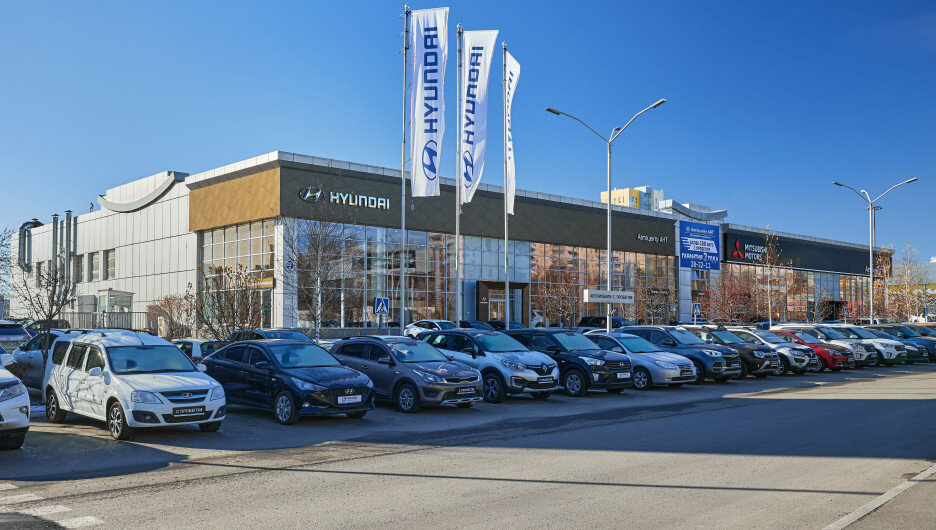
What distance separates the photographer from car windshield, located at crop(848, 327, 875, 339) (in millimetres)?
31641

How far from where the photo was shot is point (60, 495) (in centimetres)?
802

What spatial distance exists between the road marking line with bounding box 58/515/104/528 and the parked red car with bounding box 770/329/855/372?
2547 centimetres

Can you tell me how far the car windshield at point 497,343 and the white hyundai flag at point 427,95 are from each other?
9748 mm

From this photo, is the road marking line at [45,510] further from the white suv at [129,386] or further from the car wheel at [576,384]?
the car wheel at [576,384]

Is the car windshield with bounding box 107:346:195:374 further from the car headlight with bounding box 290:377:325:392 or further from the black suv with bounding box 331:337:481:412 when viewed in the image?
the black suv with bounding box 331:337:481:412

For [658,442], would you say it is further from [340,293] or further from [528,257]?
[528,257]

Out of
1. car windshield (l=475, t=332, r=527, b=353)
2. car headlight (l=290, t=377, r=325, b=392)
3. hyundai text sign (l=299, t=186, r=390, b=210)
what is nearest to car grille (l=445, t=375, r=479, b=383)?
car windshield (l=475, t=332, r=527, b=353)

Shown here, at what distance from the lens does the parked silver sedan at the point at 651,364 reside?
2055 centimetres

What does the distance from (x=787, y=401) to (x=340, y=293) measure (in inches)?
1111

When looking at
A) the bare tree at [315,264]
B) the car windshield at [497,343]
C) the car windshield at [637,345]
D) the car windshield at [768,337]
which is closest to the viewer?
the car windshield at [497,343]

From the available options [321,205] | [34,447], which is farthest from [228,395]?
[321,205]

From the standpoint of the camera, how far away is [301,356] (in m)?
14.9

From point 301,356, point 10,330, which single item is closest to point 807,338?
point 301,356

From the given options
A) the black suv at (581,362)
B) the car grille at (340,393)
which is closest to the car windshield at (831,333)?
the black suv at (581,362)
